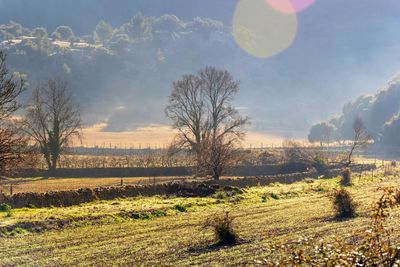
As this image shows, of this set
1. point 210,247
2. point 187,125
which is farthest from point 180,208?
point 187,125

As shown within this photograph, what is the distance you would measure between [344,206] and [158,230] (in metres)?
13.7

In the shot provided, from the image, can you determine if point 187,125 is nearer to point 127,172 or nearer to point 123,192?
point 127,172

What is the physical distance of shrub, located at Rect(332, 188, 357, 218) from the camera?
1355 inches

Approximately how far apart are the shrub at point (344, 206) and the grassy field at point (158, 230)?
0.67 meters

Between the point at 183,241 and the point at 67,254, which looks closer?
the point at 67,254

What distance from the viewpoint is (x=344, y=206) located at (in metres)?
34.5

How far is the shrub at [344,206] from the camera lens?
3441 centimetres

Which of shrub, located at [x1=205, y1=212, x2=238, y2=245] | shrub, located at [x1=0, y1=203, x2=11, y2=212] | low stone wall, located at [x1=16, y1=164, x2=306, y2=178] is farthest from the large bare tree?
shrub, located at [x1=205, y1=212, x2=238, y2=245]

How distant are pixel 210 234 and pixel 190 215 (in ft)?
29.8

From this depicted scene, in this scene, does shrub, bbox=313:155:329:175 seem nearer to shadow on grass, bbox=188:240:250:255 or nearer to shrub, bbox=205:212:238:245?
shrub, bbox=205:212:238:245

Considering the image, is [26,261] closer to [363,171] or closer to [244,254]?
[244,254]

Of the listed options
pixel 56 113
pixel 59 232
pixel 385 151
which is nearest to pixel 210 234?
pixel 59 232

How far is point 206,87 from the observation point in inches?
3433

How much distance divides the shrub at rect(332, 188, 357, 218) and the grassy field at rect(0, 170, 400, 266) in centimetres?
67
